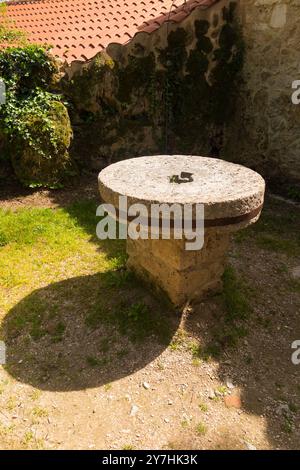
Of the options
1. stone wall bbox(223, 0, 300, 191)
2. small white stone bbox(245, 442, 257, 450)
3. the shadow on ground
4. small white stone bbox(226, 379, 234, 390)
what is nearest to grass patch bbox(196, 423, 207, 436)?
small white stone bbox(245, 442, 257, 450)

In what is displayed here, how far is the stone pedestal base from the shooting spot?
11.3ft

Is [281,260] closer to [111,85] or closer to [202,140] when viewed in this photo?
[202,140]

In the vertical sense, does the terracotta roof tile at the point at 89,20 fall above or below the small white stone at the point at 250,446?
above

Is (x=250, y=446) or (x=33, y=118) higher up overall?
(x=33, y=118)

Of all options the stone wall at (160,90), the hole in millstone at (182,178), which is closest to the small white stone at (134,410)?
the hole in millstone at (182,178)

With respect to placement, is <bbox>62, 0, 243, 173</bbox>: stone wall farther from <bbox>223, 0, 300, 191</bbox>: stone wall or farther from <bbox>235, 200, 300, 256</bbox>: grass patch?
<bbox>235, 200, 300, 256</bbox>: grass patch

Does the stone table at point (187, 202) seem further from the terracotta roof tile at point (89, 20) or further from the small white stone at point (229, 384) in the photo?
the terracotta roof tile at point (89, 20)

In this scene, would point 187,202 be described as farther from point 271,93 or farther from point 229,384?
point 271,93

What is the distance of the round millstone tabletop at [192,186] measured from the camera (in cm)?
302

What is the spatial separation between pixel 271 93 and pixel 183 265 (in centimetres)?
442

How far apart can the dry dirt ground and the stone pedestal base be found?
18 centimetres

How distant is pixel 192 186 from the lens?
11.3 ft

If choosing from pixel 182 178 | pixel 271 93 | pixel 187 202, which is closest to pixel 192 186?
pixel 182 178

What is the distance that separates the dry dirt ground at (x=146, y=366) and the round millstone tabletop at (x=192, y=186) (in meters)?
1.09
